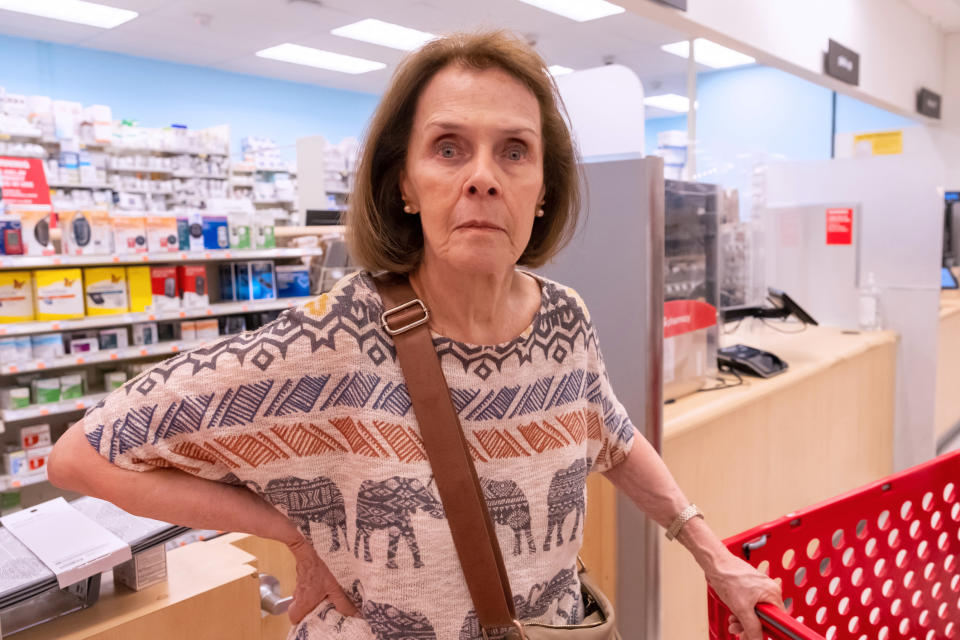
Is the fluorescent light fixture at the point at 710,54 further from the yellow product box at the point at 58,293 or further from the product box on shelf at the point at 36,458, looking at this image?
the product box on shelf at the point at 36,458

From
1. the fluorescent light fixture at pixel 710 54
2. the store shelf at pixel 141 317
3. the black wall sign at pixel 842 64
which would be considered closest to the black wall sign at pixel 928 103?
the black wall sign at pixel 842 64

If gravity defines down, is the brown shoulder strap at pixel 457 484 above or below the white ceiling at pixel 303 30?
below

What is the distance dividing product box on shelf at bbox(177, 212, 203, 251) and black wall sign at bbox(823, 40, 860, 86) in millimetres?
4240

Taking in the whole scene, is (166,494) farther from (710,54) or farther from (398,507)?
(710,54)

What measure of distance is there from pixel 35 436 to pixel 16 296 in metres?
0.90

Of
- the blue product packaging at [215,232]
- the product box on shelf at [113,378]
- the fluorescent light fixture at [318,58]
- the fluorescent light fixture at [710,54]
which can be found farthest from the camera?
the fluorescent light fixture at [318,58]

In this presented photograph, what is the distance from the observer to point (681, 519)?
4.33 ft

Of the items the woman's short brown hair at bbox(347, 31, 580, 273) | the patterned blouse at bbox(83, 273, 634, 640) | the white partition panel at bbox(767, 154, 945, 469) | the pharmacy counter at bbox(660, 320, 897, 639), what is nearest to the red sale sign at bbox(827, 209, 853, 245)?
the white partition panel at bbox(767, 154, 945, 469)

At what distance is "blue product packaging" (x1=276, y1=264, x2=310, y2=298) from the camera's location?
5.40 m

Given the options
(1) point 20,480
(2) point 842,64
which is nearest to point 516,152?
(1) point 20,480

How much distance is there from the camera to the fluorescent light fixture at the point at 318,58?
34.2 feet

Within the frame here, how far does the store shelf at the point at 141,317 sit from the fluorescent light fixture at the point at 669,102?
10.3 meters

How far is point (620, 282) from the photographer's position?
195 centimetres

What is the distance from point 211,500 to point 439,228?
52 centimetres
